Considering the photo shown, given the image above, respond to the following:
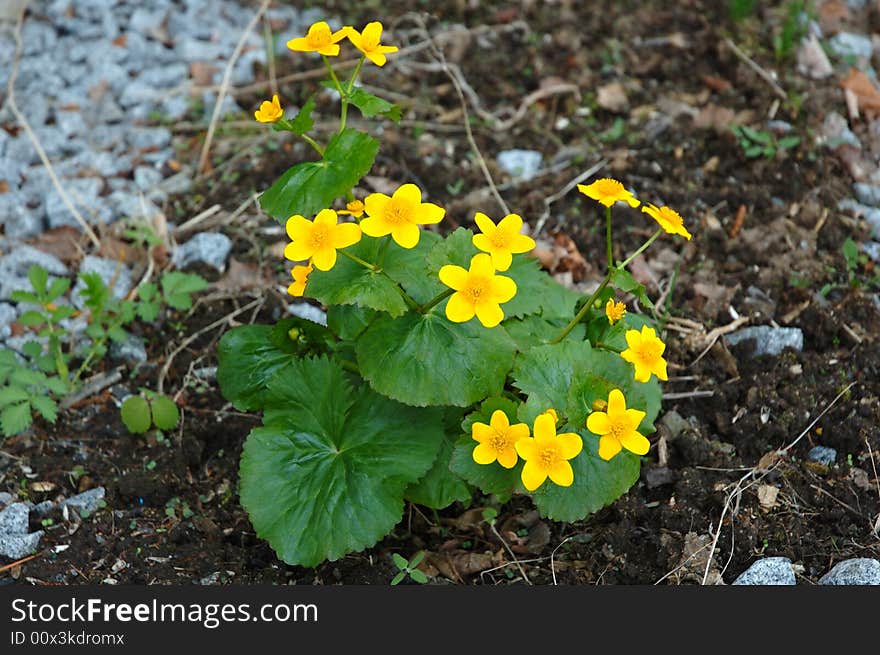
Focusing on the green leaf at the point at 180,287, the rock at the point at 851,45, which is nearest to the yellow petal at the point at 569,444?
the green leaf at the point at 180,287

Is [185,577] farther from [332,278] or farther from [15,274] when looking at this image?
[15,274]

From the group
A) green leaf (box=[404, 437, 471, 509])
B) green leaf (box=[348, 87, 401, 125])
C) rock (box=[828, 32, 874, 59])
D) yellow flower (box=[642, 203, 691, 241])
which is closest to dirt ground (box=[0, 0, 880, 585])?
rock (box=[828, 32, 874, 59])

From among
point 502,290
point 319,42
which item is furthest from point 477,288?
point 319,42

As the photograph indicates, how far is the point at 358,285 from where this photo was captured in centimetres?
229

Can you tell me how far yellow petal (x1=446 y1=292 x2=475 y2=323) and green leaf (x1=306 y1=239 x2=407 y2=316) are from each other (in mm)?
137

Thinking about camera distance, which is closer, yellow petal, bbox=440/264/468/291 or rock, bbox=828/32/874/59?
yellow petal, bbox=440/264/468/291

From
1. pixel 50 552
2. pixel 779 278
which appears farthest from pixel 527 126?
pixel 50 552

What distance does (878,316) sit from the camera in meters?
3.26

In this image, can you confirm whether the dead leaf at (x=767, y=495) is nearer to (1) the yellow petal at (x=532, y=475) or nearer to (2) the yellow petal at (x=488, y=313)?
(1) the yellow petal at (x=532, y=475)

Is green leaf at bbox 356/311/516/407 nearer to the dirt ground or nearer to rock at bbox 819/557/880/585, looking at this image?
the dirt ground

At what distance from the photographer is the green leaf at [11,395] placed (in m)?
2.90

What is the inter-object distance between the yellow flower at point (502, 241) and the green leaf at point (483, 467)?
0.34 metres

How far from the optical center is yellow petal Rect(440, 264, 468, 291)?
216 cm

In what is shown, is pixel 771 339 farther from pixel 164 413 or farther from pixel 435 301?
pixel 164 413
